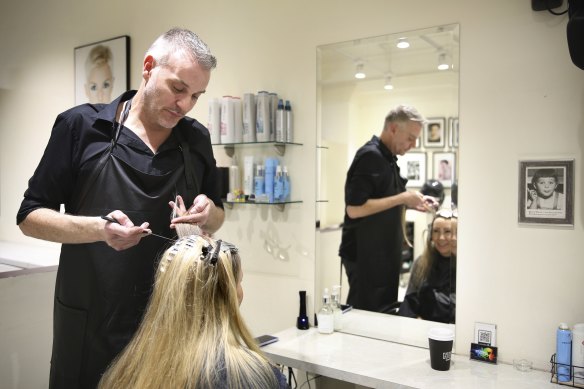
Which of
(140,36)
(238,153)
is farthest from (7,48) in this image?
(238,153)

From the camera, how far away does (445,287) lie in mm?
2188

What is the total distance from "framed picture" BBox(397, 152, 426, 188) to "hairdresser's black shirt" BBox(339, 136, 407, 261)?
0.09ft

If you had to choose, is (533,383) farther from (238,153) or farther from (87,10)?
(87,10)

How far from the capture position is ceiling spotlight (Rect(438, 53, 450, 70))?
214 cm

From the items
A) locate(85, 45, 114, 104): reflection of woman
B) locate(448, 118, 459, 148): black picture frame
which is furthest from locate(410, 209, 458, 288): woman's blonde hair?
locate(85, 45, 114, 104): reflection of woman

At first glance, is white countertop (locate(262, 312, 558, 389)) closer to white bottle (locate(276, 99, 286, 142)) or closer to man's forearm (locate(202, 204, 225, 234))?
man's forearm (locate(202, 204, 225, 234))

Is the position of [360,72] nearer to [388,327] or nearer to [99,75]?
[388,327]

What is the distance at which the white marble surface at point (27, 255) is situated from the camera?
227cm

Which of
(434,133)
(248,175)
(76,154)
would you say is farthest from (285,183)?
(76,154)

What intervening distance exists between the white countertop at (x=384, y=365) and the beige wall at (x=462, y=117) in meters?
0.15

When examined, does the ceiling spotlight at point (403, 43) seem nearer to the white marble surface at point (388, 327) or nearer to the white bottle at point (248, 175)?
the white bottle at point (248, 175)

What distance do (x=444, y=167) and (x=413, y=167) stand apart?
0.51 ft

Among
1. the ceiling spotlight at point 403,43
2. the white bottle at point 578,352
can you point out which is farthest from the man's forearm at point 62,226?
the white bottle at point 578,352

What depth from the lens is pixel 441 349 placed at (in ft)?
6.33
